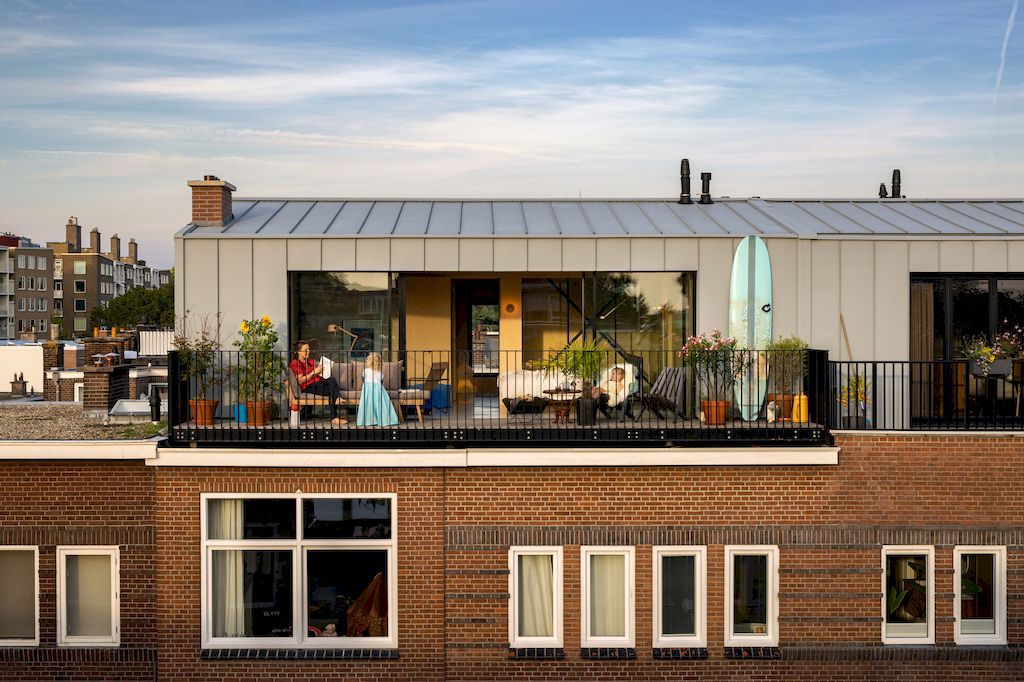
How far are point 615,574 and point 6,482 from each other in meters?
7.50

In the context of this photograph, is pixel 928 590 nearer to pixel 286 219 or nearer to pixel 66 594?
pixel 286 219

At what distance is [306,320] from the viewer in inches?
526

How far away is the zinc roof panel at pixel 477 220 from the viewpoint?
13.7m

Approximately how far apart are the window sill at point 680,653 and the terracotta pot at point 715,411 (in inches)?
109

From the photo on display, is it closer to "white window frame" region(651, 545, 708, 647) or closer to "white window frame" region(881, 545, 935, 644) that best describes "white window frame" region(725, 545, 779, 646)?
"white window frame" region(651, 545, 708, 647)

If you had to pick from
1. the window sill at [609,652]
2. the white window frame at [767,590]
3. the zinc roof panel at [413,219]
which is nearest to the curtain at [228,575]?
the window sill at [609,652]

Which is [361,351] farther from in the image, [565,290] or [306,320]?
[565,290]

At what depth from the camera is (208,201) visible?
45.9ft

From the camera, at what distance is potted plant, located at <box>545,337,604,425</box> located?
37.9 feet

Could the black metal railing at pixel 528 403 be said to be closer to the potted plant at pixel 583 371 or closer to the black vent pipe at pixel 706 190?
the potted plant at pixel 583 371

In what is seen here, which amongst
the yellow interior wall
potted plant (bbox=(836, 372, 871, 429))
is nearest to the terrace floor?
potted plant (bbox=(836, 372, 871, 429))

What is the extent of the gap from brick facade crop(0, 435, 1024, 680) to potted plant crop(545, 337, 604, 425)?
70 centimetres

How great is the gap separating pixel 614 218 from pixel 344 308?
4.52 metres

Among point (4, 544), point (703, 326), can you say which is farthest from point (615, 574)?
point (4, 544)
